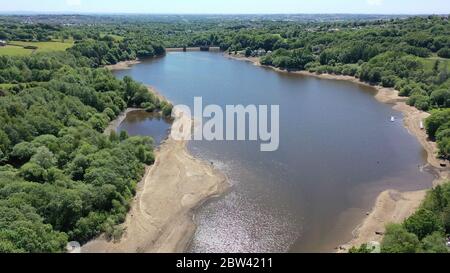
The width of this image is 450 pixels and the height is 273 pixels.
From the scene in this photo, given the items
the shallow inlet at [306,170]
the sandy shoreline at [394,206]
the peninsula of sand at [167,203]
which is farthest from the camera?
the shallow inlet at [306,170]

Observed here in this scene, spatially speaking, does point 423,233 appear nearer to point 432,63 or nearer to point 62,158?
point 62,158

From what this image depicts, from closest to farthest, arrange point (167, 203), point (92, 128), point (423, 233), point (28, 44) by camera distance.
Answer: point (423, 233) → point (167, 203) → point (92, 128) → point (28, 44)

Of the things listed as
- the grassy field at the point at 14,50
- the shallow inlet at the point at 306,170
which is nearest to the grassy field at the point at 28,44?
the grassy field at the point at 14,50

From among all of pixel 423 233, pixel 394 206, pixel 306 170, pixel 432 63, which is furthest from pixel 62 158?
pixel 432 63

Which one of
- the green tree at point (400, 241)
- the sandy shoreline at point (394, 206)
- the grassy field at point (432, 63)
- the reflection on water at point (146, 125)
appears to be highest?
the grassy field at point (432, 63)

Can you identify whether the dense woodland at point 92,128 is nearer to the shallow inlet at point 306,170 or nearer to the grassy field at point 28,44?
the grassy field at point 28,44

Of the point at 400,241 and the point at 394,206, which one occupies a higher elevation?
the point at 400,241
